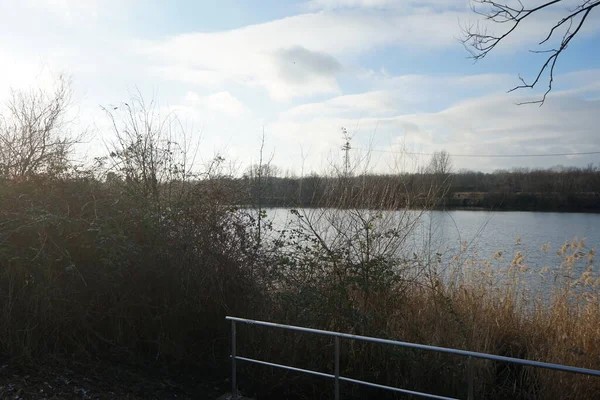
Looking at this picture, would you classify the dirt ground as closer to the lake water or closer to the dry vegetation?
the dry vegetation

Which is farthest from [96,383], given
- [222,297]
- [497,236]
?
[497,236]

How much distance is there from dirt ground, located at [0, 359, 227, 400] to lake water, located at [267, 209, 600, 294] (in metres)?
2.67

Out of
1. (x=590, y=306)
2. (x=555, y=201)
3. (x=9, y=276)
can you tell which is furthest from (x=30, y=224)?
(x=555, y=201)

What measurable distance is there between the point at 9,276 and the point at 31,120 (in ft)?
17.9

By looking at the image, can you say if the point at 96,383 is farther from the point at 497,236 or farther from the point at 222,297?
the point at 497,236

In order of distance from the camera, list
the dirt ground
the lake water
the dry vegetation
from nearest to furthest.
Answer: the dirt ground < the dry vegetation < the lake water

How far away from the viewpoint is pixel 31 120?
9.97 metres

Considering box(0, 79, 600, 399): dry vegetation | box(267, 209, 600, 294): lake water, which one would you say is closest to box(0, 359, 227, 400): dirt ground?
box(0, 79, 600, 399): dry vegetation

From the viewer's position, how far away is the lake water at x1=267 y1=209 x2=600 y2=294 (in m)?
8.80

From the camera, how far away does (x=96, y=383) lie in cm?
498

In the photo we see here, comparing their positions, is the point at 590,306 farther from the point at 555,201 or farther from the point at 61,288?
the point at 555,201

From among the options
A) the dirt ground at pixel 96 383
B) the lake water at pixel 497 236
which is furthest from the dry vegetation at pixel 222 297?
the lake water at pixel 497 236

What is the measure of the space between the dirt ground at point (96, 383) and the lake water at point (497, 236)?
2.67 metres

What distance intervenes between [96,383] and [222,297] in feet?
5.88
